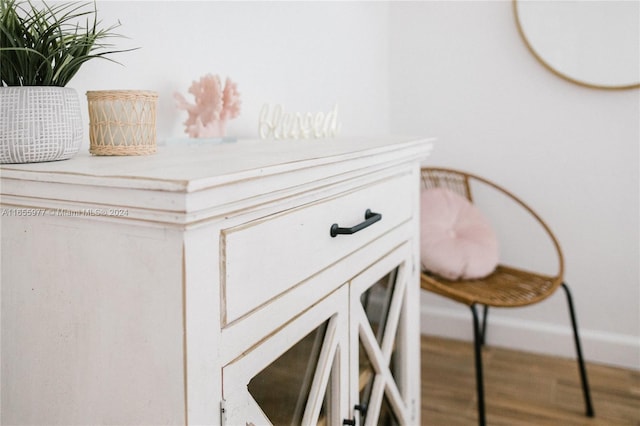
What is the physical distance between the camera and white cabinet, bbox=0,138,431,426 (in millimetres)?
621

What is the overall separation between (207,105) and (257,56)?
423 millimetres

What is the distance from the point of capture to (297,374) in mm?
905

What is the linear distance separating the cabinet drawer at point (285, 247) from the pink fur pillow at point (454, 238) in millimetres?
945

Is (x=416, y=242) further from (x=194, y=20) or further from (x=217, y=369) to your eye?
(x=217, y=369)

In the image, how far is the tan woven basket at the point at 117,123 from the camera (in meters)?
0.87

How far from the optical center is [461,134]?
2.53 metres

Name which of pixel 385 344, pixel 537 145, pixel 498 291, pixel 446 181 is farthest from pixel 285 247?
pixel 537 145

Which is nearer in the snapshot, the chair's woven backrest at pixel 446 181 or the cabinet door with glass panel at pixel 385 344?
the cabinet door with glass panel at pixel 385 344

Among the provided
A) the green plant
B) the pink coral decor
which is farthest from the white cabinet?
the pink coral decor

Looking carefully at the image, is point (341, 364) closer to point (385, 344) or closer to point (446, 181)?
point (385, 344)

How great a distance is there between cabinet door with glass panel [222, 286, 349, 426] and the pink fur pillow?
107 centimetres

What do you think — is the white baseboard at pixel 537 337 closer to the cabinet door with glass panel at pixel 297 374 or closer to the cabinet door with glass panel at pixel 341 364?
the cabinet door with glass panel at pixel 341 364

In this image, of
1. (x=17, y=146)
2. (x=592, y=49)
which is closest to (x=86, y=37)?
(x=17, y=146)

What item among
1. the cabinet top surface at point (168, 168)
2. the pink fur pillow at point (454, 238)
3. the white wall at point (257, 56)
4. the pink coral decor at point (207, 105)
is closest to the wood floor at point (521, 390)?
the pink fur pillow at point (454, 238)
